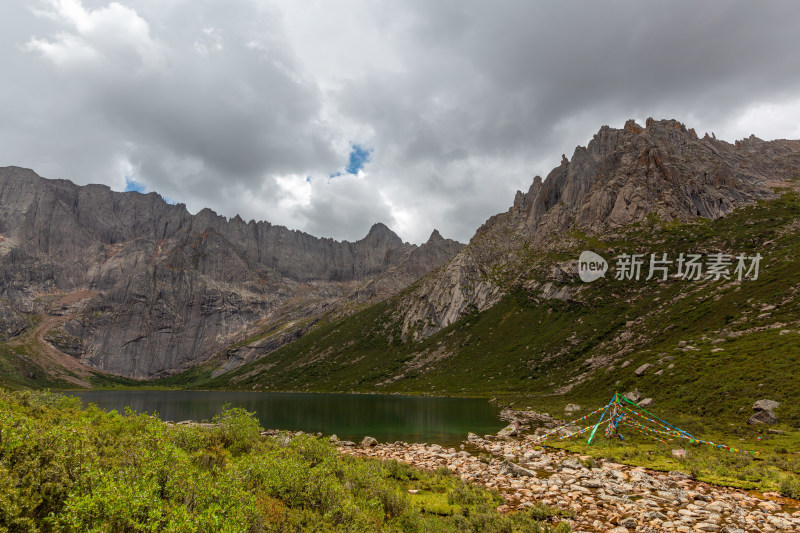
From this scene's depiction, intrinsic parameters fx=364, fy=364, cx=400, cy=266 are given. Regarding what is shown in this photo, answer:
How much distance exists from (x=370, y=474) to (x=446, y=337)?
180m

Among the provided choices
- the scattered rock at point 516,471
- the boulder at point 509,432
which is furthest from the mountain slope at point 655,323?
the scattered rock at point 516,471

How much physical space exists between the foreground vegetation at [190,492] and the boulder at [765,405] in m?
40.5

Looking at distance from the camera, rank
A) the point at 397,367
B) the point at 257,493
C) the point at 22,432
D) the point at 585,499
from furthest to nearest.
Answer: the point at 397,367 → the point at 585,499 → the point at 257,493 → the point at 22,432

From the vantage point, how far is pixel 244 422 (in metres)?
26.7

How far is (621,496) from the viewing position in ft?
71.9

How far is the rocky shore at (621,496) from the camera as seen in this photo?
17.6 m

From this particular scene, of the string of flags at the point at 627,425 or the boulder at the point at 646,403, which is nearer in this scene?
the string of flags at the point at 627,425

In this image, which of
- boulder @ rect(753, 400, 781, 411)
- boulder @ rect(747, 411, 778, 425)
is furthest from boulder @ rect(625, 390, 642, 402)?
boulder @ rect(747, 411, 778, 425)

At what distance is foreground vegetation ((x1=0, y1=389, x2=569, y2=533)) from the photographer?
8.53m

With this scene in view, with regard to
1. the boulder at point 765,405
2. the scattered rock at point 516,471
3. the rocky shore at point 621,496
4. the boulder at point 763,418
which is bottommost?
the scattered rock at point 516,471

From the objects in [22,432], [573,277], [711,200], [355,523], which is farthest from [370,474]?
[711,200]

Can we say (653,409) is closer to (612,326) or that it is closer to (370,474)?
(370,474)

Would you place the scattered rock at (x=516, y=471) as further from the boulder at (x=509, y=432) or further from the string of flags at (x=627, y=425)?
the boulder at (x=509, y=432)

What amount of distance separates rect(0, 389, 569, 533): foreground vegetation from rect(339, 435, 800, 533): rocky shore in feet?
9.51
